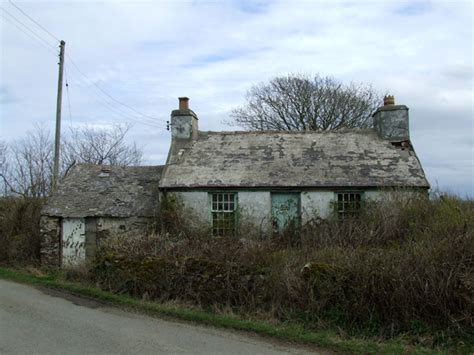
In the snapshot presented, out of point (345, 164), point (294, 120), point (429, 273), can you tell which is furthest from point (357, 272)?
point (294, 120)

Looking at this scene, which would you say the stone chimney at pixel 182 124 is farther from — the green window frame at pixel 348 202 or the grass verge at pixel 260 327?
the grass verge at pixel 260 327

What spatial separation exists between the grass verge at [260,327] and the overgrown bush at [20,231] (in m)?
6.55

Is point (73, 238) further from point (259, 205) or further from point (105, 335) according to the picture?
point (105, 335)

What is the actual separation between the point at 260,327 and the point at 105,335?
2.69 meters

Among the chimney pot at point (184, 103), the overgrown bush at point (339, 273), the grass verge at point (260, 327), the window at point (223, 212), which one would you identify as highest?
the chimney pot at point (184, 103)

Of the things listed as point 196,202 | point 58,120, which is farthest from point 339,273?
point 58,120

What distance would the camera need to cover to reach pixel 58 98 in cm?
2162

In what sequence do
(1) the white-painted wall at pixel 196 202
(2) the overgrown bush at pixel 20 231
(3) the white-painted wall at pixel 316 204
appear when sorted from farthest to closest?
(2) the overgrown bush at pixel 20 231
(1) the white-painted wall at pixel 196 202
(3) the white-painted wall at pixel 316 204

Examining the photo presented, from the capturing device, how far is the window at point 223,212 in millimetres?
16906

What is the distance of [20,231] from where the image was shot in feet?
61.2

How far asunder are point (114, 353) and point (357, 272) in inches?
175

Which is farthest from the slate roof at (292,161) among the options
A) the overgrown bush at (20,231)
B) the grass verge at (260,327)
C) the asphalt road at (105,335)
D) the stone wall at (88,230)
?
the asphalt road at (105,335)

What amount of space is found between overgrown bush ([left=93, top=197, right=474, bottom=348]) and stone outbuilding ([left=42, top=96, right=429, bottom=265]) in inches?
144

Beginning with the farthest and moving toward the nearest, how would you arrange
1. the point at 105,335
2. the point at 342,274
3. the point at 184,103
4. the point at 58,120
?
1. the point at 58,120
2. the point at 184,103
3. the point at 342,274
4. the point at 105,335
